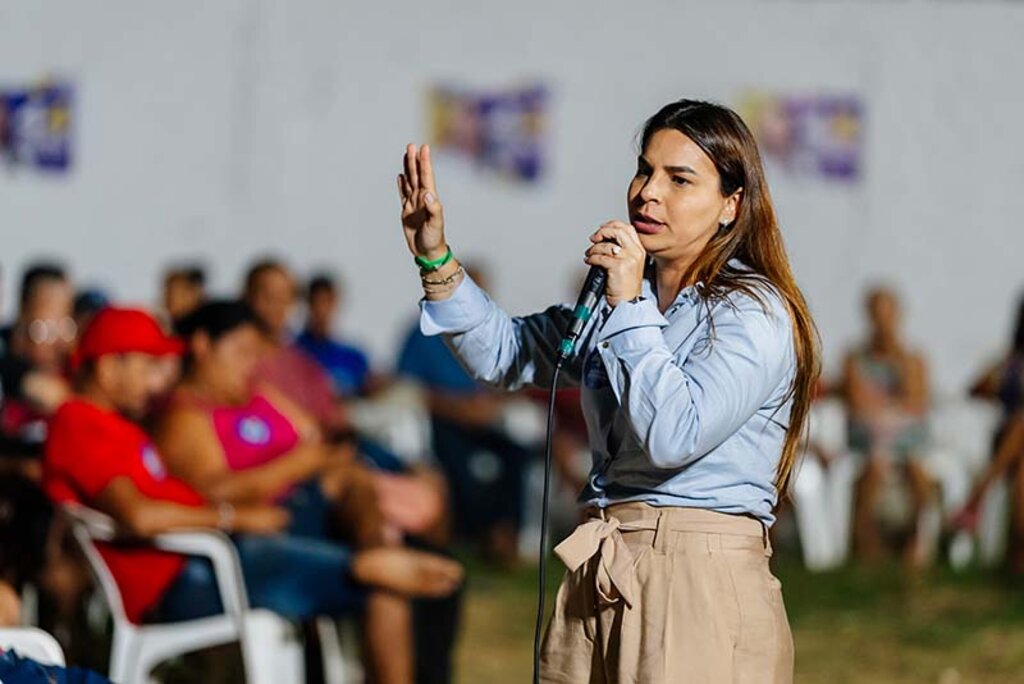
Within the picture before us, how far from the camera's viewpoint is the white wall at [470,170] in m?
10.7

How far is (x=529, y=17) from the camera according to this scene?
11281mm

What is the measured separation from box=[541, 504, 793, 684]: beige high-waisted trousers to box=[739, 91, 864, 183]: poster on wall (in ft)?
28.3

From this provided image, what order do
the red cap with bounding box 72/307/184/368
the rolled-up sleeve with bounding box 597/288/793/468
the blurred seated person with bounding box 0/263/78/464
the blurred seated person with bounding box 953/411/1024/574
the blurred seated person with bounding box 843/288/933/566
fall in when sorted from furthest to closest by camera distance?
the blurred seated person with bounding box 843/288/933/566
the blurred seated person with bounding box 953/411/1024/574
the blurred seated person with bounding box 0/263/78/464
the red cap with bounding box 72/307/184/368
the rolled-up sleeve with bounding box 597/288/793/468

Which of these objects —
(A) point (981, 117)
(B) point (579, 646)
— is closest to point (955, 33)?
(A) point (981, 117)

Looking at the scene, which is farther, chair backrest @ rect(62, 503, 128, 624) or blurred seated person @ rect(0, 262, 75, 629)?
blurred seated person @ rect(0, 262, 75, 629)

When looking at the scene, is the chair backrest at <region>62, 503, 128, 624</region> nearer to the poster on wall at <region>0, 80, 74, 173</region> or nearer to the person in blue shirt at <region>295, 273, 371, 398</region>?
the person in blue shirt at <region>295, 273, 371, 398</region>

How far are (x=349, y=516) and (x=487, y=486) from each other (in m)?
3.53

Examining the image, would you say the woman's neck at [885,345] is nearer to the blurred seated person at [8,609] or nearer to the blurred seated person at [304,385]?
the blurred seated person at [304,385]

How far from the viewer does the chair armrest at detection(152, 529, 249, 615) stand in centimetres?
530

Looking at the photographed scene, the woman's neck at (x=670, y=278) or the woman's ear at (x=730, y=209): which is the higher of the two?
the woman's ear at (x=730, y=209)

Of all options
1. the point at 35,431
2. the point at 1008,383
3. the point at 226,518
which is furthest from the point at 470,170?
the point at 226,518

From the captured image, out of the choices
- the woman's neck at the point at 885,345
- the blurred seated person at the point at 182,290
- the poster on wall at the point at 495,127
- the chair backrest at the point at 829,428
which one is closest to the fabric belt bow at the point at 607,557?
the blurred seated person at the point at 182,290

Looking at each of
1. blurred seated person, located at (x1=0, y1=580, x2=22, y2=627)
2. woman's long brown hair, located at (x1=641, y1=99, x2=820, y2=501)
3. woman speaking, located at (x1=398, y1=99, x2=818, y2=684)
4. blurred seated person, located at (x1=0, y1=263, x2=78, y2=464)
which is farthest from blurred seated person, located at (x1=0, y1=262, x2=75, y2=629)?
woman's long brown hair, located at (x1=641, y1=99, x2=820, y2=501)

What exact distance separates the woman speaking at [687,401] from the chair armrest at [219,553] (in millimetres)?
2344
